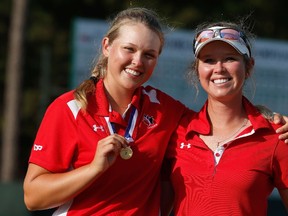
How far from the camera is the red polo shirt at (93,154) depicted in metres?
4.26

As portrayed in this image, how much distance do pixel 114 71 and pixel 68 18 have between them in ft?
62.2

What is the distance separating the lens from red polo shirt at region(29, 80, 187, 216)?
4.26 m

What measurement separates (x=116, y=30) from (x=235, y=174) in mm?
1038

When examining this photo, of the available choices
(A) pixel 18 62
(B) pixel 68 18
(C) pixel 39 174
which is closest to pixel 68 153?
(C) pixel 39 174

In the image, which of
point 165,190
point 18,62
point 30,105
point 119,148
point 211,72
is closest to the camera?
point 119,148

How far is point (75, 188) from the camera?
4.12m

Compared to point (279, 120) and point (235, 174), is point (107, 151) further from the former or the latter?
Result: point (279, 120)

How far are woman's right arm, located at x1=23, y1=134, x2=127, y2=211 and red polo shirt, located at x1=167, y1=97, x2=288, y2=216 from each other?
481 mm

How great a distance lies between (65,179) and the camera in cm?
412

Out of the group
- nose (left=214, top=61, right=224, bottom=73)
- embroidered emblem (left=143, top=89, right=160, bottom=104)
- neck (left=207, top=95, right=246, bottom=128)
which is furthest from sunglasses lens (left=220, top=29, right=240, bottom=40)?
embroidered emblem (left=143, top=89, right=160, bottom=104)

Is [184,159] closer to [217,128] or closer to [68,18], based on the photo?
[217,128]

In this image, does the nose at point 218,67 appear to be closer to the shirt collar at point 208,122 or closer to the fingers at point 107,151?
the shirt collar at point 208,122

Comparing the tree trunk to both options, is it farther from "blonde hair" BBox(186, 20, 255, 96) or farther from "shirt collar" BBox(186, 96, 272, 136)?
"shirt collar" BBox(186, 96, 272, 136)

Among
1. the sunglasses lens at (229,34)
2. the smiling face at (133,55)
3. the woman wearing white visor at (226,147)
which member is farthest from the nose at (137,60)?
the sunglasses lens at (229,34)
